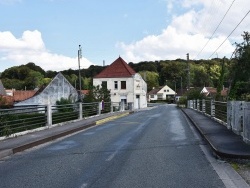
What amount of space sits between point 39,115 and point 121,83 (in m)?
59.5

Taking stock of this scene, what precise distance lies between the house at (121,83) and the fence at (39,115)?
3777 cm

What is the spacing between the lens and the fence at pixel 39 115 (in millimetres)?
15039

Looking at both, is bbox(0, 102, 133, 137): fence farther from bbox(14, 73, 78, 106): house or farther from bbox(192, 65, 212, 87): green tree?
bbox(192, 65, 212, 87): green tree

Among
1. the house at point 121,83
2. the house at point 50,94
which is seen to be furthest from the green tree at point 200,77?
the house at point 50,94

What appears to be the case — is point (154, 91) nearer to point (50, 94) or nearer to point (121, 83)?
point (121, 83)

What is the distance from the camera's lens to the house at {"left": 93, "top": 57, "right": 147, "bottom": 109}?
258 ft

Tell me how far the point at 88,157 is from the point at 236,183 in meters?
4.42

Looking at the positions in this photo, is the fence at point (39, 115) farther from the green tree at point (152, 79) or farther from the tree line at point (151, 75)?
the green tree at point (152, 79)

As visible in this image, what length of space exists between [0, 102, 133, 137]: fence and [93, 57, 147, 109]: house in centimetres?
3777

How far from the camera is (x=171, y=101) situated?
475ft

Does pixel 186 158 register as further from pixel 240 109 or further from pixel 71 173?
pixel 240 109

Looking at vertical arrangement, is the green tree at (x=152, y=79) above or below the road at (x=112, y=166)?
above

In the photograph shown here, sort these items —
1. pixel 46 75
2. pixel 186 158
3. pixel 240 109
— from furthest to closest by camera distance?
1. pixel 46 75
2. pixel 240 109
3. pixel 186 158


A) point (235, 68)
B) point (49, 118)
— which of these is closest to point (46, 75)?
point (235, 68)
